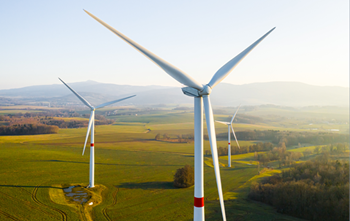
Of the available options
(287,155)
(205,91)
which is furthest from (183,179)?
(287,155)

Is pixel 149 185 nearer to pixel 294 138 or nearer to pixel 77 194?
pixel 77 194

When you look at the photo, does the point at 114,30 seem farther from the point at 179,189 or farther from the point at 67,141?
the point at 67,141

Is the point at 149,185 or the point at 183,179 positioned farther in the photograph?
the point at 149,185

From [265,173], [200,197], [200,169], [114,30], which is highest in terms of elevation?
[114,30]

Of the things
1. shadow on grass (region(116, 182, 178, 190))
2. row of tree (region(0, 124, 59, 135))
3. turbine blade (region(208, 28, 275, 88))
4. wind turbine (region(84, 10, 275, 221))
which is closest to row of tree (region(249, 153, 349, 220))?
shadow on grass (region(116, 182, 178, 190))

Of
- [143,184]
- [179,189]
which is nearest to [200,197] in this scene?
[179,189]

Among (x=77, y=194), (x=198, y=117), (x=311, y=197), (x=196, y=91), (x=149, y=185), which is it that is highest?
(x=196, y=91)

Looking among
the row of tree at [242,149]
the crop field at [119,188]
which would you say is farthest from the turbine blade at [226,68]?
the row of tree at [242,149]

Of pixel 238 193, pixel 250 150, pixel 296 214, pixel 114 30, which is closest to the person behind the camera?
pixel 114 30

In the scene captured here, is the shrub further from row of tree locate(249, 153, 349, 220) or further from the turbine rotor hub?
the turbine rotor hub

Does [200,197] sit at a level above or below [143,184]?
above

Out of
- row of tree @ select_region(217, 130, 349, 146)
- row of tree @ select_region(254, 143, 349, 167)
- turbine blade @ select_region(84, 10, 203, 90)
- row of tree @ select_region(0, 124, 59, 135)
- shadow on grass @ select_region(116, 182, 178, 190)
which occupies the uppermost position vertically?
Answer: turbine blade @ select_region(84, 10, 203, 90)
